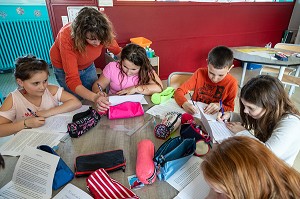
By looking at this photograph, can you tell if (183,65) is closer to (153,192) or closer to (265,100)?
(265,100)

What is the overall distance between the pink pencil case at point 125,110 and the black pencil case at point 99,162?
343mm

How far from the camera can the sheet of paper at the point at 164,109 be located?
1.31 m

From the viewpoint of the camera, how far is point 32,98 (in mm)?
1363

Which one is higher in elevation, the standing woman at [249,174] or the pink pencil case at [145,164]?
the standing woman at [249,174]

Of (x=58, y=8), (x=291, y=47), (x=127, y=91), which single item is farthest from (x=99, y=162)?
(x=291, y=47)

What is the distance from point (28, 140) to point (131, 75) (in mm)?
895

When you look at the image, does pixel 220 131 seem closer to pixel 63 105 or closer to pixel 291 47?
pixel 63 105

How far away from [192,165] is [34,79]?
3.57ft

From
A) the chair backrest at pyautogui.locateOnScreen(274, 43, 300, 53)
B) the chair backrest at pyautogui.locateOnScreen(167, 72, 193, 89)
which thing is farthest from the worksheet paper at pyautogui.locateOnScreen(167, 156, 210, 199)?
the chair backrest at pyautogui.locateOnScreen(274, 43, 300, 53)

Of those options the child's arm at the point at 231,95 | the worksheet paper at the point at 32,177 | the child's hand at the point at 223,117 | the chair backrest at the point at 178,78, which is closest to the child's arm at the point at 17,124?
the worksheet paper at the point at 32,177

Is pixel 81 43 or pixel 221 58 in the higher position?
pixel 81 43

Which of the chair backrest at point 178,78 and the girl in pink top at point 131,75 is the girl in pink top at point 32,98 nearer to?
the girl in pink top at point 131,75

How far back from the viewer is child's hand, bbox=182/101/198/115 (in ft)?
4.31

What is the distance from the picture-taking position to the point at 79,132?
1082 mm
